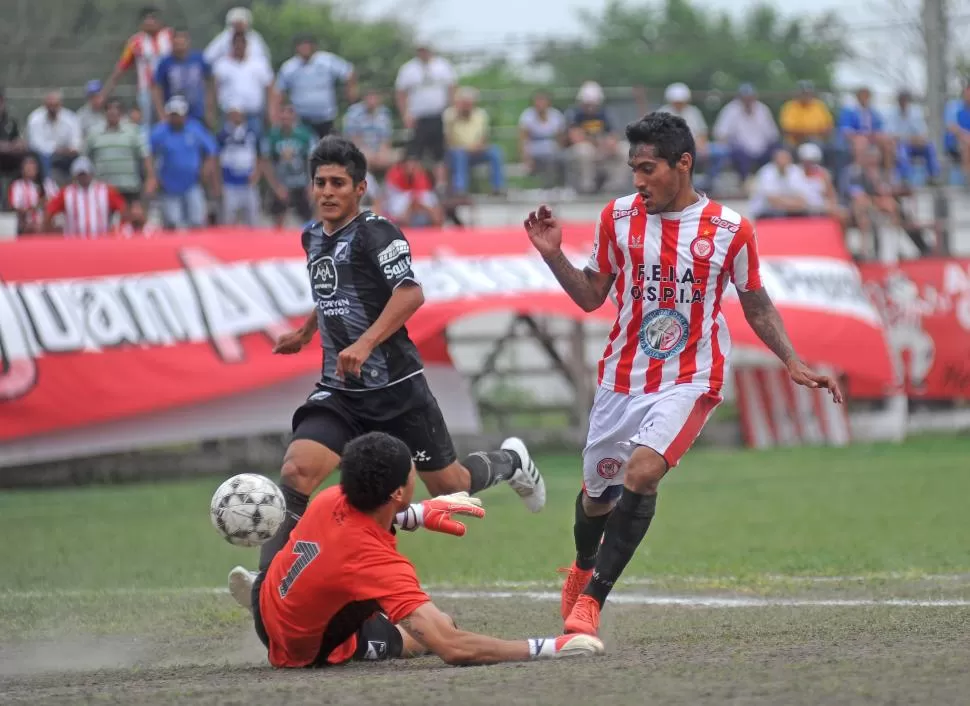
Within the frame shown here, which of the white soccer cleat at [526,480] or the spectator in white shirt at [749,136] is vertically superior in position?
the spectator in white shirt at [749,136]

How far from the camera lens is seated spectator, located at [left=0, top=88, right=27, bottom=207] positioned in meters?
18.5

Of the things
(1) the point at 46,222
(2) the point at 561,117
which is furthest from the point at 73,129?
(2) the point at 561,117

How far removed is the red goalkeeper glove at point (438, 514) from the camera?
22.7 ft

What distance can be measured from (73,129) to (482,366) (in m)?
6.47

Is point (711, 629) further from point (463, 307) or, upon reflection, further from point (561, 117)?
point (561, 117)

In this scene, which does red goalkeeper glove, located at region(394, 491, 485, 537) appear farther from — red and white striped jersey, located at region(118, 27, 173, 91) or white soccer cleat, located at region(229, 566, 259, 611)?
red and white striped jersey, located at region(118, 27, 173, 91)

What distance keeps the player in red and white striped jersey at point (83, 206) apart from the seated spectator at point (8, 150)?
3.54 feet

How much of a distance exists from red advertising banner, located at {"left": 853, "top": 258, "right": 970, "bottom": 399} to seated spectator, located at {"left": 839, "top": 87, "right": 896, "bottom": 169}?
2575mm

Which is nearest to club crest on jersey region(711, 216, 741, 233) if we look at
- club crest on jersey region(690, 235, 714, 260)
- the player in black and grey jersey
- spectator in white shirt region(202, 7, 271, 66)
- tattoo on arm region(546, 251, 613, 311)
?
club crest on jersey region(690, 235, 714, 260)

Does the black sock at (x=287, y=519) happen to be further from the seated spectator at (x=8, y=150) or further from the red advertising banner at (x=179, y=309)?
the seated spectator at (x=8, y=150)

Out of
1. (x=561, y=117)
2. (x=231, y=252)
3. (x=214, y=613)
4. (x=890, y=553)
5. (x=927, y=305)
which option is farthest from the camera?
(x=561, y=117)

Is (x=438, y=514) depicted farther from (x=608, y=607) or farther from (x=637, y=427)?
(x=608, y=607)

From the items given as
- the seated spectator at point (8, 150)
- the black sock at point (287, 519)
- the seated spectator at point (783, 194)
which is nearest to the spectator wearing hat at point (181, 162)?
the seated spectator at point (8, 150)

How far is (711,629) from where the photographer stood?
784 centimetres
